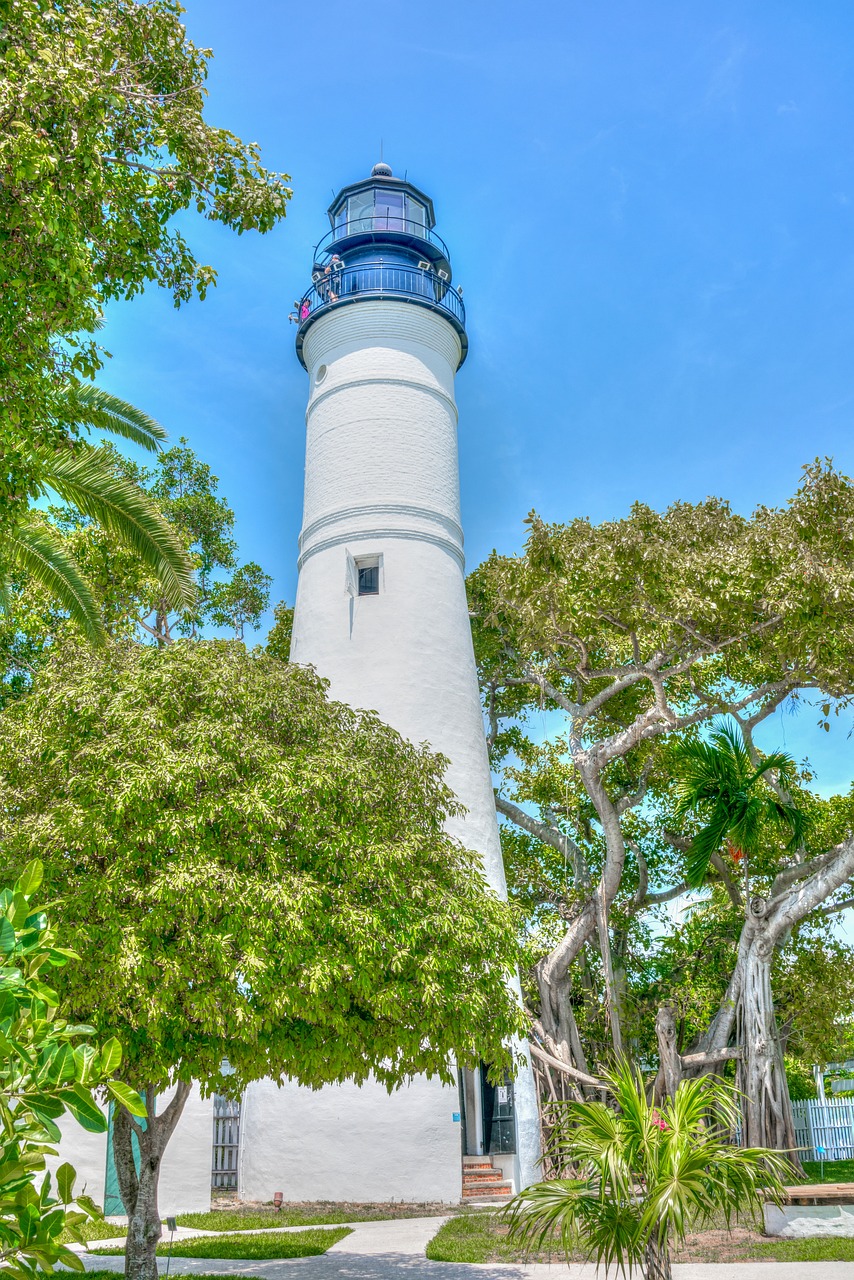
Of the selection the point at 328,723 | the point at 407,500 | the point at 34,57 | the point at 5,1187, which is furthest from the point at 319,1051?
the point at 407,500

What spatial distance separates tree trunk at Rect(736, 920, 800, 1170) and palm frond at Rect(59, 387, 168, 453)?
1153cm

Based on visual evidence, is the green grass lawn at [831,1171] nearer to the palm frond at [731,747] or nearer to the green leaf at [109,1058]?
the palm frond at [731,747]

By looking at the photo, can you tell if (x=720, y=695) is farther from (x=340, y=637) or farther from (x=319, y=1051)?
(x=319, y=1051)

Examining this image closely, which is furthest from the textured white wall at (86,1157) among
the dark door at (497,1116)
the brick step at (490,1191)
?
the dark door at (497,1116)

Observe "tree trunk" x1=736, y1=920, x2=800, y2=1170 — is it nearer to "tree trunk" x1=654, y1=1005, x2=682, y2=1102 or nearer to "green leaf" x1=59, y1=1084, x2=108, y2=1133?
"tree trunk" x1=654, y1=1005, x2=682, y2=1102

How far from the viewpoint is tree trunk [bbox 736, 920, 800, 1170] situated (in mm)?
14672

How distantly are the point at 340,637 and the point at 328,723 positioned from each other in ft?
22.9

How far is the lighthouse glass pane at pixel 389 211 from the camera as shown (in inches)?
825

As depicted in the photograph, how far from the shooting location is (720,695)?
1823cm

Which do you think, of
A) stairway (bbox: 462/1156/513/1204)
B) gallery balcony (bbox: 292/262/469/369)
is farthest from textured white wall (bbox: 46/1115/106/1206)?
gallery balcony (bbox: 292/262/469/369)

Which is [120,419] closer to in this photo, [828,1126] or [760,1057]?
[760,1057]

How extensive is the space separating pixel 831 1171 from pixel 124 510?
18276 millimetres

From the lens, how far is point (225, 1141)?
16906 mm

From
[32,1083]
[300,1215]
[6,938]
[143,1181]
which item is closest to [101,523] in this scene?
[143,1181]
